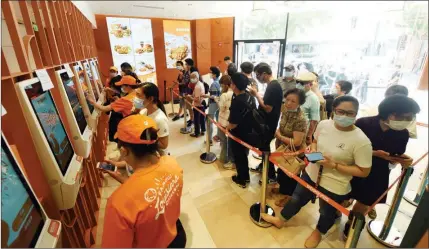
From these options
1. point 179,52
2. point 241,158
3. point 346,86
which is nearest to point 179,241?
point 241,158

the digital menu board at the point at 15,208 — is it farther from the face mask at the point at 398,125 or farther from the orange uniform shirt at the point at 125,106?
the face mask at the point at 398,125

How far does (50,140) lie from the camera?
4.11 feet

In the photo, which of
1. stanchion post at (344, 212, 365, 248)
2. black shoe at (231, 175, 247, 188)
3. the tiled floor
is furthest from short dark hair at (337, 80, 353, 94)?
stanchion post at (344, 212, 365, 248)

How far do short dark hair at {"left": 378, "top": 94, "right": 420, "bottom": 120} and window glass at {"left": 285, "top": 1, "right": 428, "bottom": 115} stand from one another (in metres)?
2.15

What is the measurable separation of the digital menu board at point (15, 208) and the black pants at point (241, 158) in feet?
6.91

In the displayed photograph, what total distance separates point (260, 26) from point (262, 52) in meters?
0.73

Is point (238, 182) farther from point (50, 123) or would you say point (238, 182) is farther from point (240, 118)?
point (50, 123)

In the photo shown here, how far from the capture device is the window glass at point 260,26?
5.56 metres

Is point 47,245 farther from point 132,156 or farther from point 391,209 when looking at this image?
point 391,209

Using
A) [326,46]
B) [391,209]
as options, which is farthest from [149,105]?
[326,46]

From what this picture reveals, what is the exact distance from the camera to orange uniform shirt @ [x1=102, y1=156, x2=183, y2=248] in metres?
1.00

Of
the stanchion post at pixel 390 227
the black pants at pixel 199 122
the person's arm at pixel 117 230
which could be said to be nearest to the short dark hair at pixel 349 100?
the stanchion post at pixel 390 227

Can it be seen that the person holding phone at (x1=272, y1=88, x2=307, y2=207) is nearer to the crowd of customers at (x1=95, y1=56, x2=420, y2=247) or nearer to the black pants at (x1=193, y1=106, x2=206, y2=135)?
the crowd of customers at (x1=95, y1=56, x2=420, y2=247)

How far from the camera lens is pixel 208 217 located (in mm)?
2363
